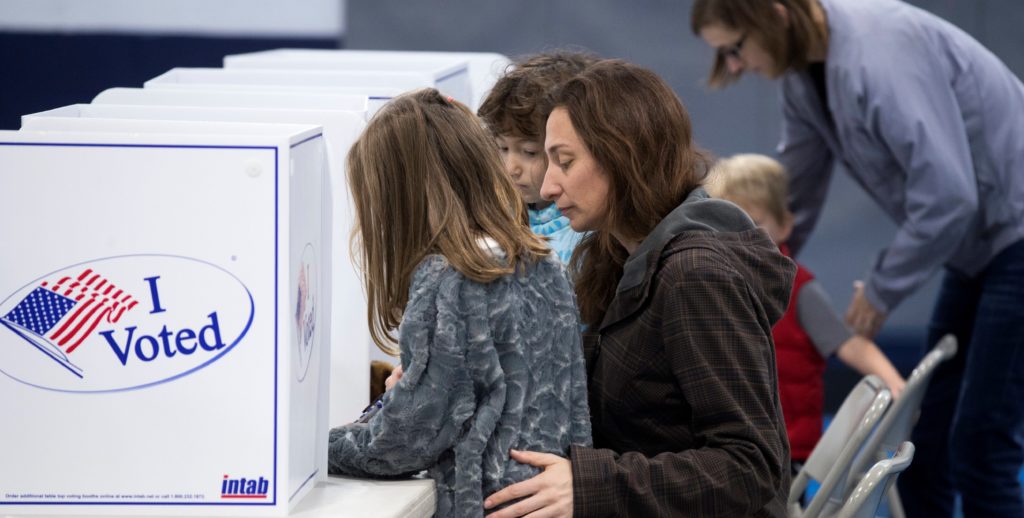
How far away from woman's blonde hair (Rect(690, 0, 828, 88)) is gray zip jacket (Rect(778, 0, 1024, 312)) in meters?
0.06

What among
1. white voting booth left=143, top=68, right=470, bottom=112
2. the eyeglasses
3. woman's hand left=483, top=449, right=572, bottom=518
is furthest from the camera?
the eyeglasses

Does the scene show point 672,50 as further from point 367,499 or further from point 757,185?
point 367,499

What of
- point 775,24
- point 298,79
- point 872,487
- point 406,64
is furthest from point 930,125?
point 298,79

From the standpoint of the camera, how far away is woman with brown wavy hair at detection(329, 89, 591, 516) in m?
1.54

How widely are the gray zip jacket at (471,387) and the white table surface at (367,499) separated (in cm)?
2

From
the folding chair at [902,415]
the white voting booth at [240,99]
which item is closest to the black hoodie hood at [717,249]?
the white voting booth at [240,99]

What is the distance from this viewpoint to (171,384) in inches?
55.8

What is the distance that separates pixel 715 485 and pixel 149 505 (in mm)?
705

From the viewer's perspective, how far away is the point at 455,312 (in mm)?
1525

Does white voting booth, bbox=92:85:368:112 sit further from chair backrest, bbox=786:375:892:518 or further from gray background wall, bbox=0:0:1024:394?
gray background wall, bbox=0:0:1024:394

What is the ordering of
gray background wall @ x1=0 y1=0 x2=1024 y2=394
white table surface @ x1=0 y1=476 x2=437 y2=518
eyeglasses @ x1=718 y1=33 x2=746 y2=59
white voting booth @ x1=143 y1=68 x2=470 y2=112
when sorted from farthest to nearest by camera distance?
gray background wall @ x1=0 y1=0 x2=1024 y2=394
eyeglasses @ x1=718 y1=33 x2=746 y2=59
white voting booth @ x1=143 y1=68 x2=470 y2=112
white table surface @ x1=0 y1=476 x2=437 y2=518

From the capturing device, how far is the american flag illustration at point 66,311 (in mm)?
1408

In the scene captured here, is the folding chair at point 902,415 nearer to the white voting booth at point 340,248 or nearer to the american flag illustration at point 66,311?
the white voting booth at point 340,248

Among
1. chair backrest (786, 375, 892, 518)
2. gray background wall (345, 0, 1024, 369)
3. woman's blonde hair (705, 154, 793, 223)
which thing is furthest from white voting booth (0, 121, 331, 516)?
gray background wall (345, 0, 1024, 369)
